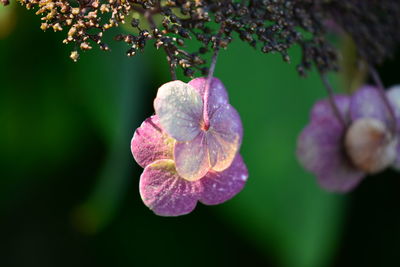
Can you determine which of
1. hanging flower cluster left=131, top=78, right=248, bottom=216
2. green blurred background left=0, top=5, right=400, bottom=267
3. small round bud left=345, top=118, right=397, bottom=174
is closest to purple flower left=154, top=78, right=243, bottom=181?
hanging flower cluster left=131, top=78, right=248, bottom=216

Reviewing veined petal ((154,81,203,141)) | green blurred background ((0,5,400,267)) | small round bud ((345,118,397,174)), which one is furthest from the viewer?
green blurred background ((0,5,400,267))

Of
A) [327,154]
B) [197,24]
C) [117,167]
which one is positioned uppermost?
[197,24]

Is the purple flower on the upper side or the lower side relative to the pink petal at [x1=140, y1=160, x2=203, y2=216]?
upper

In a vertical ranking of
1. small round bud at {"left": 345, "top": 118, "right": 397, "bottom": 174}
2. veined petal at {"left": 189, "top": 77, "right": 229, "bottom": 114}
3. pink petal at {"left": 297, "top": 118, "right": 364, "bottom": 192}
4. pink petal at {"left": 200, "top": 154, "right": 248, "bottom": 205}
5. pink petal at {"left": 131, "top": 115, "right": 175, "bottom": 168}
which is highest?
veined petal at {"left": 189, "top": 77, "right": 229, "bottom": 114}

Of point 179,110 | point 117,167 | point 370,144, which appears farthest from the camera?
point 117,167

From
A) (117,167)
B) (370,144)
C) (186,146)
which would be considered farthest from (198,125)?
(117,167)

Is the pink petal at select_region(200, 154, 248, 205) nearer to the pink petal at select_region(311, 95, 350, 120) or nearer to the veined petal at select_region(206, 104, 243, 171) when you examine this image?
the veined petal at select_region(206, 104, 243, 171)

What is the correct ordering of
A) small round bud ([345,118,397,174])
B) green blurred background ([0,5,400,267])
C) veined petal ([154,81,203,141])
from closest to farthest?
veined petal ([154,81,203,141])
small round bud ([345,118,397,174])
green blurred background ([0,5,400,267])

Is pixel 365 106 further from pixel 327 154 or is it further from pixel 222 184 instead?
pixel 222 184
